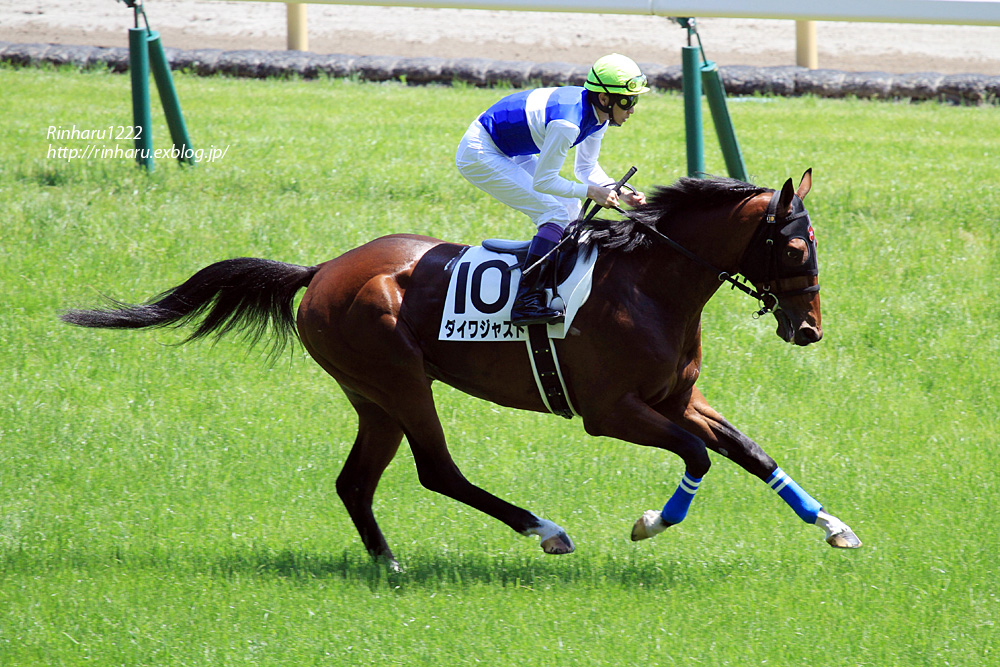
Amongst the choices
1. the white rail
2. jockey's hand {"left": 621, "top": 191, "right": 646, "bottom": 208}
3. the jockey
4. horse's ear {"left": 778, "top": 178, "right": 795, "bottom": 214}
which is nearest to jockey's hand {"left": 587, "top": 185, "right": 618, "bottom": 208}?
the jockey

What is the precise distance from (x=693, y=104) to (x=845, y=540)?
6.17 metres

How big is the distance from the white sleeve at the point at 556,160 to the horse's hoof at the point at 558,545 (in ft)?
5.59

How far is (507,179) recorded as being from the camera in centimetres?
626

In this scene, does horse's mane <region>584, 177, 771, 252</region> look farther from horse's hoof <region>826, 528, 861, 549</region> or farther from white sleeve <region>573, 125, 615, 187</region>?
horse's hoof <region>826, 528, 861, 549</region>

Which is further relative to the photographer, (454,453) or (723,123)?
(723,123)

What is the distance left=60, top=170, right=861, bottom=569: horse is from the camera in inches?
227

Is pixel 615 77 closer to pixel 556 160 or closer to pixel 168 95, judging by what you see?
pixel 556 160

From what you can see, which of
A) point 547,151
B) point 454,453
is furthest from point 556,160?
point 454,453

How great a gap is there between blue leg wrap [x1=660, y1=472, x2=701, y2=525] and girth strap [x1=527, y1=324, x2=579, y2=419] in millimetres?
705

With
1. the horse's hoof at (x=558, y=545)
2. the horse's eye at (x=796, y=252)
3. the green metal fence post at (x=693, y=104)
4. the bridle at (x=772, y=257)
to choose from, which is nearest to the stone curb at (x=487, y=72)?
the green metal fence post at (x=693, y=104)

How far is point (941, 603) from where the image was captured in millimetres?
5637

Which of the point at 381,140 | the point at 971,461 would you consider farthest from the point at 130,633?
the point at 381,140

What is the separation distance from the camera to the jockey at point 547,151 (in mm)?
5801

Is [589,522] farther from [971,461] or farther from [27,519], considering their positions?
[27,519]
